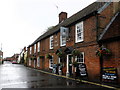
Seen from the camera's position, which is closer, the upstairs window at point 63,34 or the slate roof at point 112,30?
the slate roof at point 112,30

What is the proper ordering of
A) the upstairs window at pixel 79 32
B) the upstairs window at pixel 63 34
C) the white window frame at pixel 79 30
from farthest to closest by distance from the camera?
the upstairs window at pixel 63 34, the upstairs window at pixel 79 32, the white window frame at pixel 79 30

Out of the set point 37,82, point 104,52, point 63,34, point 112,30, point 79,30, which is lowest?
point 37,82

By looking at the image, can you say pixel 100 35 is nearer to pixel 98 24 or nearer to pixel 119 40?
pixel 98 24

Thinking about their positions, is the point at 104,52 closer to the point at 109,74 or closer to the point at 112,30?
the point at 109,74

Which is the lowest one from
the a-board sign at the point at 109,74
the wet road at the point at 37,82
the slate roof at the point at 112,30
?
the wet road at the point at 37,82

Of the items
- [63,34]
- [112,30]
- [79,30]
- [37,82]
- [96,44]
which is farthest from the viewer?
[63,34]

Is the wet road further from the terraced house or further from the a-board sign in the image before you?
the terraced house

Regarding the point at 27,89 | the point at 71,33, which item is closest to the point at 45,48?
the point at 71,33

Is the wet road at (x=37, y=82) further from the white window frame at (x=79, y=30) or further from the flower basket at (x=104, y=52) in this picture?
the white window frame at (x=79, y=30)

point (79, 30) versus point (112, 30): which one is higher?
point (79, 30)

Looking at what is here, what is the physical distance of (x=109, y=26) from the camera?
10383mm

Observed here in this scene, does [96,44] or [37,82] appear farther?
[96,44]

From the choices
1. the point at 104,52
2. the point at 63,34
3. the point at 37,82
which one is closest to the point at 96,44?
the point at 104,52

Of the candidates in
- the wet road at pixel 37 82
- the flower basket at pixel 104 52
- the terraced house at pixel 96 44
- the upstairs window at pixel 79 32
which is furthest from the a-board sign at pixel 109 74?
the upstairs window at pixel 79 32
